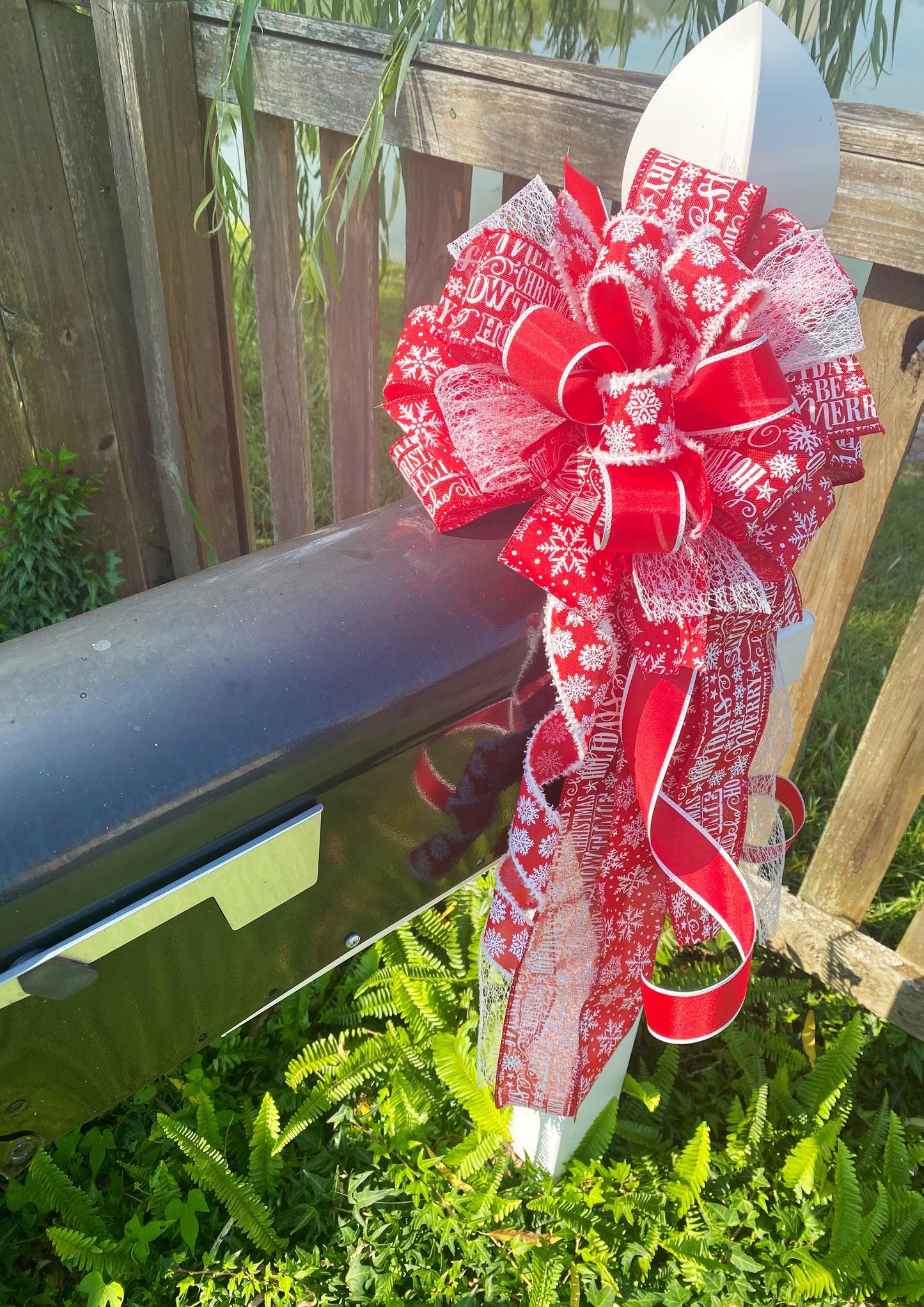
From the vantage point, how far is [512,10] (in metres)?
1.80

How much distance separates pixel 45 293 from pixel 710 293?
209 centimetres

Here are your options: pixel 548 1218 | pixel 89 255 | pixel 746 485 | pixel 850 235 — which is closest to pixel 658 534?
pixel 746 485

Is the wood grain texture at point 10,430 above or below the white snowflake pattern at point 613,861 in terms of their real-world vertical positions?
below

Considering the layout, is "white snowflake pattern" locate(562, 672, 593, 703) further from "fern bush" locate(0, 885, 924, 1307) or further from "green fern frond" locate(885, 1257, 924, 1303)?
"green fern frond" locate(885, 1257, 924, 1303)

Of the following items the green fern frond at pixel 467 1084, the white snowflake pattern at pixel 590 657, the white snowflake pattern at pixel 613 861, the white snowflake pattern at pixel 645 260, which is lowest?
the green fern frond at pixel 467 1084

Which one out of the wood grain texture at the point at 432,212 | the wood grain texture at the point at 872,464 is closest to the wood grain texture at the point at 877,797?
the wood grain texture at the point at 872,464

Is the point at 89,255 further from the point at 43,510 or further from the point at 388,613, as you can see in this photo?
the point at 388,613

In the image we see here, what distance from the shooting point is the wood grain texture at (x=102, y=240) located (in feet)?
6.58

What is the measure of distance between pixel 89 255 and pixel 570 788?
2.06 metres

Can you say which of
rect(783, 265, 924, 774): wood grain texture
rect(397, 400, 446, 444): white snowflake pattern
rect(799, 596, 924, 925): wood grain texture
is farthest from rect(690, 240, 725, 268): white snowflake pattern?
rect(799, 596, 924, 925): wood grain texture

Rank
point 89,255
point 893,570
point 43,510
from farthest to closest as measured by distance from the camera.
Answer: point 893,570
point 43,510
point 89,255

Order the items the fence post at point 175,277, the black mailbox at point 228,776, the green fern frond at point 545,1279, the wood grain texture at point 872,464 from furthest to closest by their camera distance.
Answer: the fence post at point 175,277, the green fern frond at point 545,1279, the wood grain texture at point 872,464, the black mailbox at point 228,776

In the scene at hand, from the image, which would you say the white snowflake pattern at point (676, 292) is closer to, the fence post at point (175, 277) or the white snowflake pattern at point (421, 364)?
the white snowflake pattern at point (421, 364)

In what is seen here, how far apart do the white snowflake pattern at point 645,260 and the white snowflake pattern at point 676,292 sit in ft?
0.04
